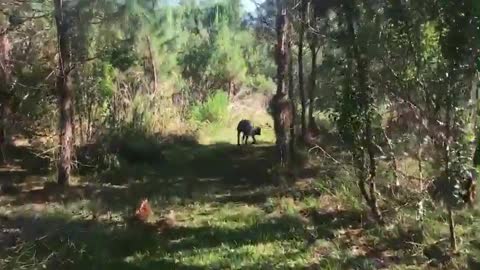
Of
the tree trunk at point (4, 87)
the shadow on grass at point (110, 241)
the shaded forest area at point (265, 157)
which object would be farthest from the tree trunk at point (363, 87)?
the tree trunk at point (4, 87)

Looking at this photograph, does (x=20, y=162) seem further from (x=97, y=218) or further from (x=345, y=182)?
(x=345, y=182)

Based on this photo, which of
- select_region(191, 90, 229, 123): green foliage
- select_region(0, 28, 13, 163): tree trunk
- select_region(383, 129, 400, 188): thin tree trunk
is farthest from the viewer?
select_region(191, 90, 229, 123): green foliage

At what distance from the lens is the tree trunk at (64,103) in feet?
Result: 32.5

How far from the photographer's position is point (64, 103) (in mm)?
10055

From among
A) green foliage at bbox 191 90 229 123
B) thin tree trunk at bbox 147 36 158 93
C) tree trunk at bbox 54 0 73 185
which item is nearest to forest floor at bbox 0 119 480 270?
tree trunk at bbox 54 0 73 185

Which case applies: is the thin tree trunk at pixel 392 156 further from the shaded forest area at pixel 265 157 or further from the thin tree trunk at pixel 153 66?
the thin tree trunk at pixel 153 66

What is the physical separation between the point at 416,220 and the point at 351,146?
110 cm

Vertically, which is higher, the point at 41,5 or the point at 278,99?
the point at 41,5

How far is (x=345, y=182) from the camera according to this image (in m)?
8.46

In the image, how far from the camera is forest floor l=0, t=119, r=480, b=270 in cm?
635

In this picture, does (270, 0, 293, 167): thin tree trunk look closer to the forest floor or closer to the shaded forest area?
the shaded forest area

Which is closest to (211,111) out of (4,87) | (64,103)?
(4,87)

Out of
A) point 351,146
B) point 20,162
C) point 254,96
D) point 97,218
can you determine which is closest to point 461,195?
point 351,146

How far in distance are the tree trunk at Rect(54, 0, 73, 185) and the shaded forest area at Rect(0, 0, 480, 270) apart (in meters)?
0.03
